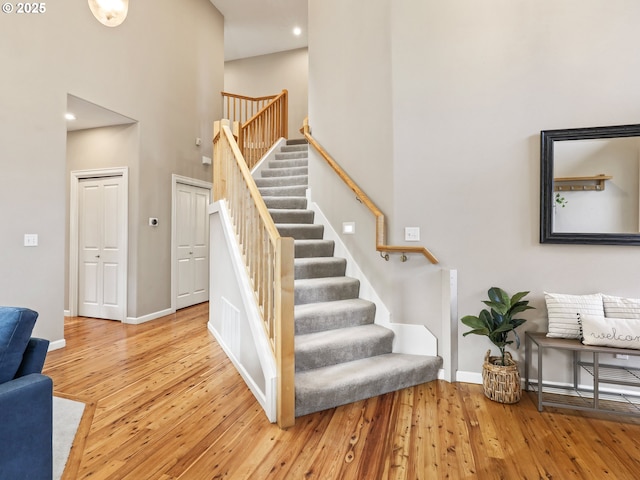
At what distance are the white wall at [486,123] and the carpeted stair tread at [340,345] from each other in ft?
0.97

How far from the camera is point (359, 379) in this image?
2.35m

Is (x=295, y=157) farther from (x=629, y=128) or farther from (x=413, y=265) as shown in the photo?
(x=629, y=128)

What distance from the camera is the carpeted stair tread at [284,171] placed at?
4941 millimetres

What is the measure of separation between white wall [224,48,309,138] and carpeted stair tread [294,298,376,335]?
5.51m

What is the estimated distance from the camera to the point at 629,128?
2336mm

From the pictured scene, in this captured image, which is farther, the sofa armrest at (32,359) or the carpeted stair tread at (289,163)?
the carpeted stair tread at (289,163)

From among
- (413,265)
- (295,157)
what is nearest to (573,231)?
(413,265)

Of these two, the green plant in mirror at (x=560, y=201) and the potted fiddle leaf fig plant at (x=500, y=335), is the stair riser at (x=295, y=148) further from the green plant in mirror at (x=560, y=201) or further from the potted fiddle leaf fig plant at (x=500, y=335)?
the potted fiddle leaf fig plant at (x=500, y=335)

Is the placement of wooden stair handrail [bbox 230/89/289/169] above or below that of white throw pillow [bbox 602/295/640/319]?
above

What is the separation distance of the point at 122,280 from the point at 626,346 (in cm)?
512

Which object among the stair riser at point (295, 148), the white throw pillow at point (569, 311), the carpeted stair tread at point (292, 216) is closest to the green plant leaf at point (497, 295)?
the white throw pillow at point (569, 311)

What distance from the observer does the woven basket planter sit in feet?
7.62

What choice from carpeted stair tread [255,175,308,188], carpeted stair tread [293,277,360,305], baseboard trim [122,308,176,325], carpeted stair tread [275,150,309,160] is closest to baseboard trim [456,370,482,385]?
carpeted stair tread [293,277,360,305]

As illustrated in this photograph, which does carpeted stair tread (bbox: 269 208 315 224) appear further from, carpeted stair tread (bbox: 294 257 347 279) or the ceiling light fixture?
the ceiling light fixture
